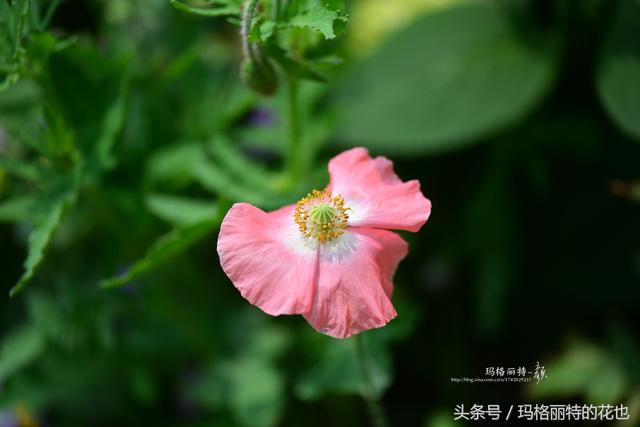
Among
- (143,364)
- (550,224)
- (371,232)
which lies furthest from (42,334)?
(550,224)

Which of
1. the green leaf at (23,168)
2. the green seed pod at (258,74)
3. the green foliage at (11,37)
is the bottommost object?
the green leaf at (23,168)

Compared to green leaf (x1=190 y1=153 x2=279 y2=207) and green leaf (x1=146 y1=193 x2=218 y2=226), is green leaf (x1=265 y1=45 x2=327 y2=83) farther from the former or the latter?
green leaf (x1=146 y1=193 x2=218 y2=226)

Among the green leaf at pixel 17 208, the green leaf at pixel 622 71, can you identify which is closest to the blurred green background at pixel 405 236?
the green leaf at pixel 622 71

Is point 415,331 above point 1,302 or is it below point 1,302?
below

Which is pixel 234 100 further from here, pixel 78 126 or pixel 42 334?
pixel 42 334

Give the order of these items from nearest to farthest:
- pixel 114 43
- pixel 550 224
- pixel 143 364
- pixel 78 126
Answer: pixel 78 126
pixel 114 43
pixel 143 364
pixel 550 224

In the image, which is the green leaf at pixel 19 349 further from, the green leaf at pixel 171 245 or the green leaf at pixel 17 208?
the green leaf at pixel 171 245
